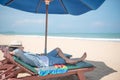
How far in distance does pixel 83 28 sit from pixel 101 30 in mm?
8186

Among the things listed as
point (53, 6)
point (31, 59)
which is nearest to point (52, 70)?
point (31, 59)

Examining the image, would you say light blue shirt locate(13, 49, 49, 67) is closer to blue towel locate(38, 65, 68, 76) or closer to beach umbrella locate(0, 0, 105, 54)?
blue towel locate(38, 65, 68, 76)

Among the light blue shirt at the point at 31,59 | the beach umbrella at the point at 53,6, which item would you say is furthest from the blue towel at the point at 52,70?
the beach umbrella at the point at 53,6

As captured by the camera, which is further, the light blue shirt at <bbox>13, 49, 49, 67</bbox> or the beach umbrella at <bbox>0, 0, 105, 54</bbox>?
the beach umbrella at <bbox>0, 0, 105, 54</bbox>

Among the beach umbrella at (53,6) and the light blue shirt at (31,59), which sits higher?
the beach umbrella at (53,6)

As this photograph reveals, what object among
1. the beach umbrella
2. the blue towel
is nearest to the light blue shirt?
the blue towel

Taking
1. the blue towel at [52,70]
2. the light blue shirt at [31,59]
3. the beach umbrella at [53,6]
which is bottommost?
the blue towel at [52,70]

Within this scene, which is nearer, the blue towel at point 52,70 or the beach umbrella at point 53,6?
the blue towel at point 52,70

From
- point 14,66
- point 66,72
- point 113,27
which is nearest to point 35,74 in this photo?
point 14,66

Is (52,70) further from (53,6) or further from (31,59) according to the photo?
(53,6)

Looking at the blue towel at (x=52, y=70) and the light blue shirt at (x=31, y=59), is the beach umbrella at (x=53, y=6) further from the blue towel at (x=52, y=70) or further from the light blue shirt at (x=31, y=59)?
the blue towel at (x=52, y=70)

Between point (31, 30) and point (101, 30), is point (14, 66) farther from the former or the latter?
point (31, 30)

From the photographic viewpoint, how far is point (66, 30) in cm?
6756

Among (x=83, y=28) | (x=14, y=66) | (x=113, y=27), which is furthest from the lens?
(x=83, y=28)
